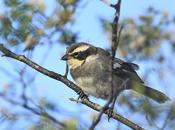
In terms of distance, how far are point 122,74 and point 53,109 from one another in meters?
1.35

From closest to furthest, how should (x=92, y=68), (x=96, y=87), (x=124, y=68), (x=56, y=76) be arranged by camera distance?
(x=56, y=76) → (x=124, y=68) → (x=96, y=87) → (x=92, y=68)

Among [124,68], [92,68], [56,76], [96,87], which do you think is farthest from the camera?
[92,68]

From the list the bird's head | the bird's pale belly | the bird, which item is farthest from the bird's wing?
the bird's head

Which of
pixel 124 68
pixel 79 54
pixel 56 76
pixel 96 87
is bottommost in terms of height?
pixel 96 87

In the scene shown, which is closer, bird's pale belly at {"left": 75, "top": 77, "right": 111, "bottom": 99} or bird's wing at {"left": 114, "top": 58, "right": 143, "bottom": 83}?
bird's wing at {"left": 114, "top": 58, "right": 143, "bottom": 83}

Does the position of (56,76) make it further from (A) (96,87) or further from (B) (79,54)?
(B) (79,54)

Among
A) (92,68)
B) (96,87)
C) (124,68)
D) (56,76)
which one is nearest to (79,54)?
(92,68)

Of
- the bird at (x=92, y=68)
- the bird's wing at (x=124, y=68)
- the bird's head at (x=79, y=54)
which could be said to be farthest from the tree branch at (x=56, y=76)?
the bird's head at (x=79, y=54)

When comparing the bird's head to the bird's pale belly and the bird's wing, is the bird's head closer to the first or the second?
the bird's pale belly

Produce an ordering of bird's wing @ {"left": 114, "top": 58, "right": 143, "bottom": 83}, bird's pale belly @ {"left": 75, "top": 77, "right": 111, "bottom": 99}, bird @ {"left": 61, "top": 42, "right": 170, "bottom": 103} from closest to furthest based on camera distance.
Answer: bird's wing @ {"left": 114, "top": 58, "right": 143, "bottom": 83} → bird @ {"left": 61, "top": 42, "right": 170, "bottom": 103} → bird's pale belly @ {"left": 75, "top": 77, "right": 111, "bottom": 99}

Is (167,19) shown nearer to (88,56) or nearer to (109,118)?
(88,56)

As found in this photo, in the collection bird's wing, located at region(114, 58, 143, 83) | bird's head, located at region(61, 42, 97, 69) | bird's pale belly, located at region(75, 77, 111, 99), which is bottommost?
bird's pale belly, located at region(75, 77, 111, 99)

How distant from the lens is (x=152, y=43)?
253 inches

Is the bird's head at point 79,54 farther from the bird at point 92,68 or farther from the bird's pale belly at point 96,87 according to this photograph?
the bird's pale belly at point 96,87
